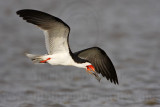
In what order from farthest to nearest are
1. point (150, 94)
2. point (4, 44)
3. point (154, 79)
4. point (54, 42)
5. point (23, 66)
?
point (4, 44) < point (23, 66) < point (154, 79) < point (150, 94) < point (54, 42)

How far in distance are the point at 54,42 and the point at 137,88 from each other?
3.25 meters

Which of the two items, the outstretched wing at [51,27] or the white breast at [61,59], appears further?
the white breast at [61,59]

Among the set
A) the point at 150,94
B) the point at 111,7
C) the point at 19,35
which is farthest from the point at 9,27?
the point at 150,94

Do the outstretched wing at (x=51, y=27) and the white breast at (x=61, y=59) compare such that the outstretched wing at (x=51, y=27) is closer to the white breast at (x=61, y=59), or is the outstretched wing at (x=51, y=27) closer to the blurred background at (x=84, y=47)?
the white breast at (x=61, y=59)

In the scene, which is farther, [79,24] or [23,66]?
[79,24]

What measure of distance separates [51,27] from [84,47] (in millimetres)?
4803

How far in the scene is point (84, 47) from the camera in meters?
11.8

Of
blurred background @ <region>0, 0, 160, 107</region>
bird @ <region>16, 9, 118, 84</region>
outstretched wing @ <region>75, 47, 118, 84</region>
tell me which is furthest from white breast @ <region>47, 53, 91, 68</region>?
blurred background @ <region>0, 0, 160, 107</region>

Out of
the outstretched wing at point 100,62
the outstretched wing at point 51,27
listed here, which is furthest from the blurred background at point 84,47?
the outstretched wing at point 51,27

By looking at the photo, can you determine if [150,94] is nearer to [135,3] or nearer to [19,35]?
[19,35]

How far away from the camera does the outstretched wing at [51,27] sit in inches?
269

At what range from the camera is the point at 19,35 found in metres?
12.7

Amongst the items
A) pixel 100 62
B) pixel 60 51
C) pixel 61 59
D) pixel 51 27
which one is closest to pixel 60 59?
pixel 61 59

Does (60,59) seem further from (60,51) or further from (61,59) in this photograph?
(60,51)
